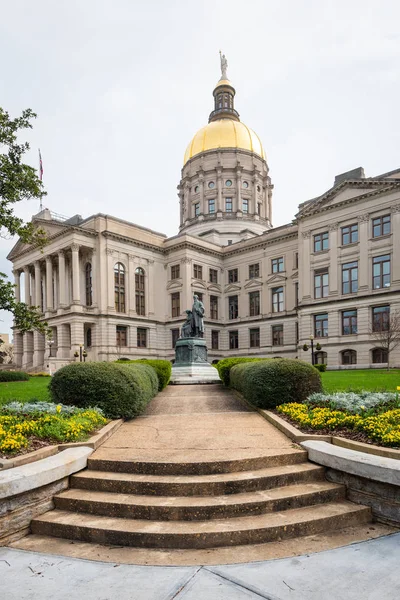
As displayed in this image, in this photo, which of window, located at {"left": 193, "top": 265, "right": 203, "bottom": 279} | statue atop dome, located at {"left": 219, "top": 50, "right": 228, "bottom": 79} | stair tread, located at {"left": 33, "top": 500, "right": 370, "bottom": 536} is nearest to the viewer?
stair tread, located at {"left": 33, "top": 500, "right": 370, "bottom": 536}

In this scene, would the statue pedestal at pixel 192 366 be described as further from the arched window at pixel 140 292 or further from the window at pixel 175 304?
the window at pixel 175 304

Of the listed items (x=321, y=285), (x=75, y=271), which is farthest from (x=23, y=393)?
(x=321, y=285)

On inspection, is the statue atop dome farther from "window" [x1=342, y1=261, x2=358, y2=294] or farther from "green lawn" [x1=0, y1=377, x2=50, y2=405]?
"green lawn" [x1=0, y1=377, x2=50, y2=405]

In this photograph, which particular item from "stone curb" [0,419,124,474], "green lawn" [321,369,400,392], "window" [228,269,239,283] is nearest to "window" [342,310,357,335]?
"window" [228,269,239,283]

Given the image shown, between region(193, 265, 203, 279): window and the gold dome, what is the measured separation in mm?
24464

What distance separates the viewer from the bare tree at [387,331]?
36.0 m

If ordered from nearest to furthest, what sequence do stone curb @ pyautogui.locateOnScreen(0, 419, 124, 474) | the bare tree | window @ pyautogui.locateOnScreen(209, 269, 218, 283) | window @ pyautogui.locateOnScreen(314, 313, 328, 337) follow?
stone curb @ pyautogui.locateOnScreen(0, 419, 124, 474) < the bare tree < window @ pyautogui.locateOnScreen(314, 313, 328, 337) < window @ pyautogui.locateOnScreen(209, 269, 218, 283)

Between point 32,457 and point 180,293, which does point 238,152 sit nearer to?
point 180,293

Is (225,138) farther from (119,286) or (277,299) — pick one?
(119,286)

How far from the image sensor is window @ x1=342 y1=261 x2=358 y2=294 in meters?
42.1

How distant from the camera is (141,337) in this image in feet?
178

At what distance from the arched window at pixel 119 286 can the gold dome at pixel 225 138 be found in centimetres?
3002

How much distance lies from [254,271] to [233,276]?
393cm

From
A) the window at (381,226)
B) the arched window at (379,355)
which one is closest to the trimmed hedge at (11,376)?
the arched window at (379,355)
